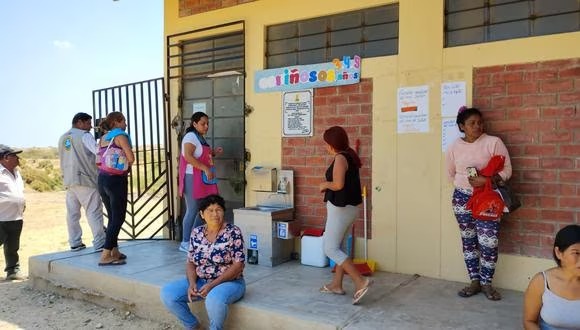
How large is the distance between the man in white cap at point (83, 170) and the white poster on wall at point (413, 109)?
11.5 ft

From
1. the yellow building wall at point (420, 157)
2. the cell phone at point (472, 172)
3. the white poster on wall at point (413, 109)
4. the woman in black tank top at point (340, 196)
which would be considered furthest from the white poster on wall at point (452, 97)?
→ the woman in black tank top at point (340, 196)

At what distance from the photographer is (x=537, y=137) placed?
13.0ft

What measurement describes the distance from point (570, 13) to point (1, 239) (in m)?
6.37

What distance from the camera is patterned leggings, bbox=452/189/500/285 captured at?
383 cm

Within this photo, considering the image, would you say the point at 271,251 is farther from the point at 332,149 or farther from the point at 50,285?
the point at 50,285

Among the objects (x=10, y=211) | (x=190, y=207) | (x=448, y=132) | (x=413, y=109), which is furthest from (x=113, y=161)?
(x=448, y=132)

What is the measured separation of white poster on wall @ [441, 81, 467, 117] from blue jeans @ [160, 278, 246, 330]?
2381mm

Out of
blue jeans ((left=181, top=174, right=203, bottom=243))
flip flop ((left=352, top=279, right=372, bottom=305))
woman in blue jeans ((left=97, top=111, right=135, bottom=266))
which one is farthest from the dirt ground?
flip flop ((left=352, top=279, right=372, bottom=305))

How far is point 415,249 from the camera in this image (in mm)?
4551

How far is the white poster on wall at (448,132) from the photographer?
4.29m

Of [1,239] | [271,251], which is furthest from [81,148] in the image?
[271,251]

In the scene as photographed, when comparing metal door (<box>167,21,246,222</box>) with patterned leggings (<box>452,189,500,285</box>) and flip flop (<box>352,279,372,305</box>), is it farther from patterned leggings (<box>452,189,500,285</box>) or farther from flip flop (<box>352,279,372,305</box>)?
patterned leggings (<box>452,189,500,285</box>)

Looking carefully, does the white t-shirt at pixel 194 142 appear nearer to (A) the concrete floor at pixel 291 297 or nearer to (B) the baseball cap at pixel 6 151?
(A) the concrete floor at pixel 291 297

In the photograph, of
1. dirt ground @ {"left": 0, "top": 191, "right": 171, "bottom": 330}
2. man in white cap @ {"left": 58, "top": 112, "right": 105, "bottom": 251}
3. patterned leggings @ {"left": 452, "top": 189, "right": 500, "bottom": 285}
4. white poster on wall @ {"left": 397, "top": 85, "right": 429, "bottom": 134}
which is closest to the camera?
patterned leggings @ {"left": 452, "top": 189, "right": 500, "bottom": 285}
